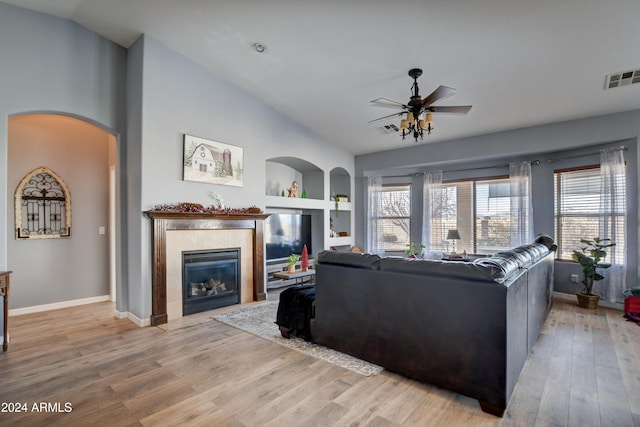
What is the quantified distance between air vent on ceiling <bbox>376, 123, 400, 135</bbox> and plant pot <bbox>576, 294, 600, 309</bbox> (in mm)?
3989

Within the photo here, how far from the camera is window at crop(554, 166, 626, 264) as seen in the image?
5.22 meters

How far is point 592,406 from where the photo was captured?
7.31ft

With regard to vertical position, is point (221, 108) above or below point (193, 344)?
above

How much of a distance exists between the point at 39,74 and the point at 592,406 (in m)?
6.13

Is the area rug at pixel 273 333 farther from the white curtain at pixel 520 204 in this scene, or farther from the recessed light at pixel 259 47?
the white curtain at pixel 520 204

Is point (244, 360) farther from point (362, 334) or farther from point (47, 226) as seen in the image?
point (47, 226)

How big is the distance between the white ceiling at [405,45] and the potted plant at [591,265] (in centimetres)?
201

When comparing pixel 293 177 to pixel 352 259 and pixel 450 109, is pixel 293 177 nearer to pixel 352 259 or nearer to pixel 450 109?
pixel 450 109

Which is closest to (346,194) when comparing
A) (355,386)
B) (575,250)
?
(575,250)

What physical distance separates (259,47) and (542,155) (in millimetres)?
5210

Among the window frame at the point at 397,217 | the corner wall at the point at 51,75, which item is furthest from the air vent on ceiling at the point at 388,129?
the corner wall at the point at 51,75

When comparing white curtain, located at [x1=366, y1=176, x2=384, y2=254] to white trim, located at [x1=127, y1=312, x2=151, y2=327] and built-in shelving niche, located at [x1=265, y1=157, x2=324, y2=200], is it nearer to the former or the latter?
built-in shelving niche, located at [x1=265, y1=157, x2=324, y2=200]

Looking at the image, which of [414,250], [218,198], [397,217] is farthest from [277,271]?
[397,217]

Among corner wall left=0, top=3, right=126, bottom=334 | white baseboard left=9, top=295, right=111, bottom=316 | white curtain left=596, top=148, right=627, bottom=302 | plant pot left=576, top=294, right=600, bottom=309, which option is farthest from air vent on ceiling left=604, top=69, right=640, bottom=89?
white baseboard left=9, top=295, right=111, bottom=316
